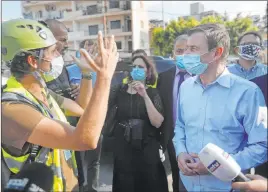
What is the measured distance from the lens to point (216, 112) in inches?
70.6

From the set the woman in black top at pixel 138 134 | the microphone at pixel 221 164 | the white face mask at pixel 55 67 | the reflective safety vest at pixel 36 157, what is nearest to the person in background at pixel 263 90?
the microphone at pixel 221 164

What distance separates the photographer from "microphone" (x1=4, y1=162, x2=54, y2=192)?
970mm

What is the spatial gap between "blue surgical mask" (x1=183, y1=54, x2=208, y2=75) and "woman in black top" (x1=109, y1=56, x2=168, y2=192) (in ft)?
2.04

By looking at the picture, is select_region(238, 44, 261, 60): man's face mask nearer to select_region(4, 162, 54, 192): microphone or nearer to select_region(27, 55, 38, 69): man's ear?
select_region(27, 55, 38, 69): man's ear

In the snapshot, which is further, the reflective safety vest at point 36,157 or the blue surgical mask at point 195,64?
the blue surgical mask at point 195,64

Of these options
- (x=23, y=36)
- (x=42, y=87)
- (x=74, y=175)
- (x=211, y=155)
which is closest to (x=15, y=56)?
(x=23, y=36)

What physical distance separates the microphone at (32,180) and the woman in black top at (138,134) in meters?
1.42

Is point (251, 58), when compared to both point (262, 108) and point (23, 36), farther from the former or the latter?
point (23, 36)

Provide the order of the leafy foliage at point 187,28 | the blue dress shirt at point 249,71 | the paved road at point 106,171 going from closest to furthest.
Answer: the blue dress shirt at point 249,71 < the leafy foliage at point 187,28 < the paved road at point 106,171

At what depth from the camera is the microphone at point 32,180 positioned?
97cm

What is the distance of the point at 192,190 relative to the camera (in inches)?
78.4

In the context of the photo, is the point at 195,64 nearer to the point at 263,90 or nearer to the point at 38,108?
the point at 263,90

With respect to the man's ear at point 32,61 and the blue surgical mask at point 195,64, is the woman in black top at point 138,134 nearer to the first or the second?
the blue surgical mask at point 195,64

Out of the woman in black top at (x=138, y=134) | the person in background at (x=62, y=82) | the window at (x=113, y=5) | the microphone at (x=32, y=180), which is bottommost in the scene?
the woman in black top at (x=138, y=134)
